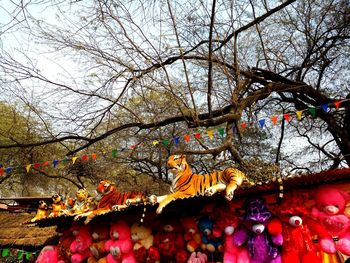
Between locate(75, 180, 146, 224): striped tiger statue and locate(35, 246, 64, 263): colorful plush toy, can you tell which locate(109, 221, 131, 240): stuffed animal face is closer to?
locate(75, 180, 146, 224): striped tiger statue

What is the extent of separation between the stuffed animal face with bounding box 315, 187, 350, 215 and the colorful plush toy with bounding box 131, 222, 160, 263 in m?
2.72

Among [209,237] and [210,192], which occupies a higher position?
[210,192]

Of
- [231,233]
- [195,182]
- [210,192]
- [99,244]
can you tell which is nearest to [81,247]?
[99,244]

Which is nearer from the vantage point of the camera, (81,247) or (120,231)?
(120,231)

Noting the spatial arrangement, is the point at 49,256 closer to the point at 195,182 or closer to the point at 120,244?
the point at 120,244

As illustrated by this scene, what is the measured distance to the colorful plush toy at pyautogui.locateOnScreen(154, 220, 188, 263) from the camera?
5645 millimetres

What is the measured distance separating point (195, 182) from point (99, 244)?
2401 millimetres

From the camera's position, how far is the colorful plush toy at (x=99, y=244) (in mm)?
6691

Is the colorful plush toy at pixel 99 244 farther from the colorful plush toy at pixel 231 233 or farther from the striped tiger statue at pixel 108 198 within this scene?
the colorful plush toy at pixel 231 233

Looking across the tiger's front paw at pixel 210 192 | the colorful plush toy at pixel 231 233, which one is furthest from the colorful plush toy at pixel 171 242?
the tiger's front paw at pixel 210 192

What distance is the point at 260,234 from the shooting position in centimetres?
471

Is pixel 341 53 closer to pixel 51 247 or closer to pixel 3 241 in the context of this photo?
pixel 51 247

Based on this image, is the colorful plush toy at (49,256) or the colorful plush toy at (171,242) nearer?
the colorful plush toy at (171,242)

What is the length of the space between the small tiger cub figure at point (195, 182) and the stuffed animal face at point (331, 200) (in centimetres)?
100
